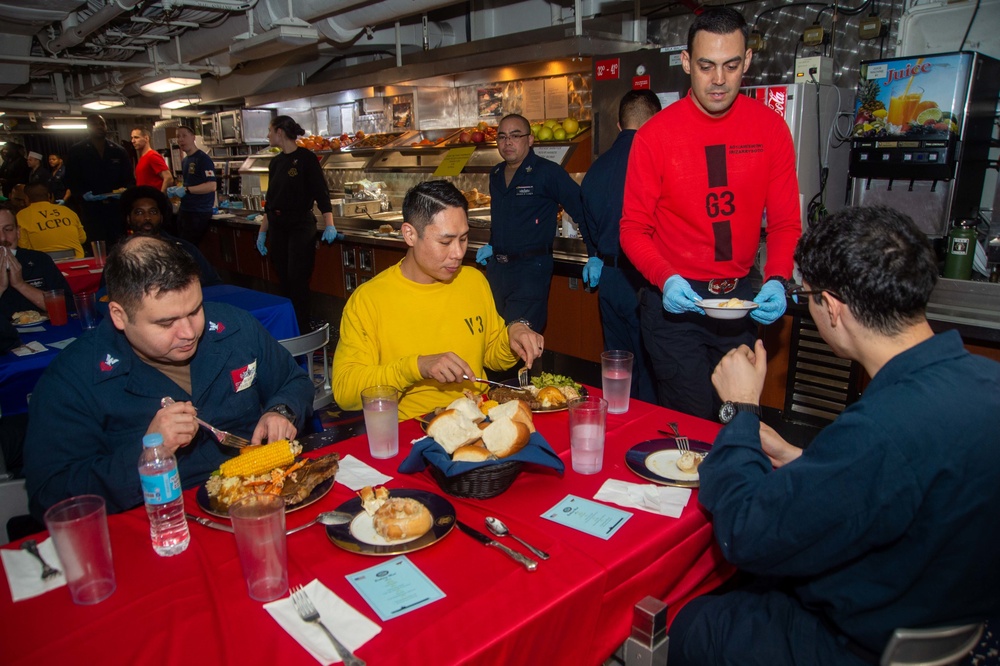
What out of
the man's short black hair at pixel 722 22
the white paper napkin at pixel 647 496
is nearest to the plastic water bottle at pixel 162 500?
the white paper napkin at pixel 647 496

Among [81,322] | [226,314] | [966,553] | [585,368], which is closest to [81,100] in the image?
[81,322]

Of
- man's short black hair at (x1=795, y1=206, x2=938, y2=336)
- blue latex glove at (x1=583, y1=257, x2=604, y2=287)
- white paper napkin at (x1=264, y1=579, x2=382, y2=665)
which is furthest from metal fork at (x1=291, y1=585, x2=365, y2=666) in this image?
blue latex glove at (x1=583, y1=257, x2=604, y2=287)

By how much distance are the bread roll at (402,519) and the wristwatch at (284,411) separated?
29.2 inches

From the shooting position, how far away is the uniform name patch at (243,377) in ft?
7.15

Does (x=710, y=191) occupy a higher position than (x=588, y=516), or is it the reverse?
(x=710, y=191)

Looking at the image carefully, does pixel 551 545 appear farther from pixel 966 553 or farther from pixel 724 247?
pixel 724 247

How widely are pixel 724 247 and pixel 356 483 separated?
6.32ft

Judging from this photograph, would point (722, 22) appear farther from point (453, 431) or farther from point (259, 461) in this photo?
point (259, 461)

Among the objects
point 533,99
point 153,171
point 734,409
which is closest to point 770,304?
point 734,409

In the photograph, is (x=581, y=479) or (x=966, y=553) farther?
(x=581, y=479)

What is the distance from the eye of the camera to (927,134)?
391 cm

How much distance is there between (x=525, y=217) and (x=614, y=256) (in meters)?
0.89

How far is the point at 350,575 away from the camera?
4.43 ft

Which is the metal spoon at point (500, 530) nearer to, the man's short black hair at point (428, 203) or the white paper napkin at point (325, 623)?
the white paper napkin at point (325, 623)
